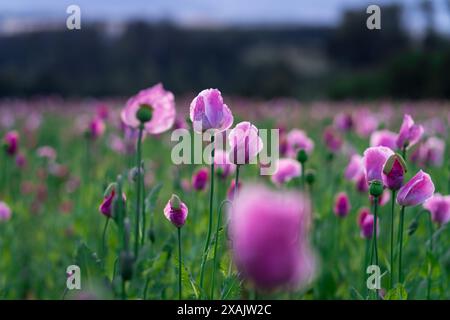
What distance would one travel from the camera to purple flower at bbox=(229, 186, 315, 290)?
0.41 metres

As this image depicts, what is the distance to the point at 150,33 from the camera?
22250mm

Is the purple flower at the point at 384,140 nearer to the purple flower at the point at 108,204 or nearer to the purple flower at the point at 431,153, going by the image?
the purple flower at the point at 431,153

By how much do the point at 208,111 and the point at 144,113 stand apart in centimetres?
15

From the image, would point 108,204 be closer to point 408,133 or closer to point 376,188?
point 376,188

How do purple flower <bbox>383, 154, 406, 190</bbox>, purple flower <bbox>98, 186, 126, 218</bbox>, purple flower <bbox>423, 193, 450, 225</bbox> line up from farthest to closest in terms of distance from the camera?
purple flower <bbox>423, 193, 450, 225</bbox>, purple flower <bbox>98, 186, 126, 218</bbox>, purple flower <bbox>383, 154, 406, 190</bbox>

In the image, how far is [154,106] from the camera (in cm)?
105

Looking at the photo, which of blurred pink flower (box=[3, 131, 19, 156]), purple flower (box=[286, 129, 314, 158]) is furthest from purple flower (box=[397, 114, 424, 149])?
blurred pink flower (box=[3, 131, 19, 156])

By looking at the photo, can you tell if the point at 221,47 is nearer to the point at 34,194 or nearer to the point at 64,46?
the point at 64,46

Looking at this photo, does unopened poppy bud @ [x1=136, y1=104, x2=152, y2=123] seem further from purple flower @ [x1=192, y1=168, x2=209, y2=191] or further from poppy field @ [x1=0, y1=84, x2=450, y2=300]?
purple flower @ [x1=192, y1=168, x2=209, y2=191]

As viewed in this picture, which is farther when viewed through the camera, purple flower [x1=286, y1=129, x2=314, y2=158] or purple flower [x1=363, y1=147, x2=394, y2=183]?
purple flower [x1=286, y1=129, x2=314, y2=158]

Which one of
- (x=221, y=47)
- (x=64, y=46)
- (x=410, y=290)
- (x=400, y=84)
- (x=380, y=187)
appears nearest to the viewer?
(x=380, y=187)

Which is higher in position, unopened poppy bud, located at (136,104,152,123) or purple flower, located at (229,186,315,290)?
unopened poppy bud, located at (136,104,152,123)

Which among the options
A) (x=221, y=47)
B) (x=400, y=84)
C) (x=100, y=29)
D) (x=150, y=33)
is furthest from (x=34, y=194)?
(x=221, y=47)
